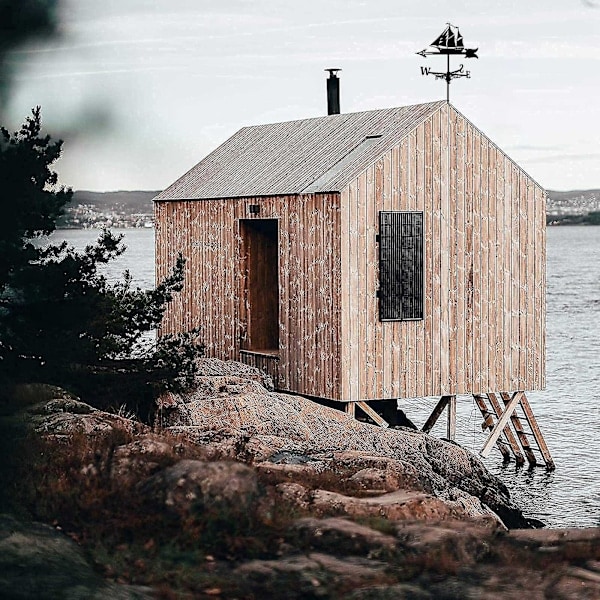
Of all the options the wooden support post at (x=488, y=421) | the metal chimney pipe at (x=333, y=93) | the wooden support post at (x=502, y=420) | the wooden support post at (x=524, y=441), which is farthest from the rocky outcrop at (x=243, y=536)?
the metal chimney pipe at (x=333, y=93)

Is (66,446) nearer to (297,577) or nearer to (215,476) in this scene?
(215,476)

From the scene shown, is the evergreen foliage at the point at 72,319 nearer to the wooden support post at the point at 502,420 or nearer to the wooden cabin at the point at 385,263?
the wooden cabin at the point at 385,263

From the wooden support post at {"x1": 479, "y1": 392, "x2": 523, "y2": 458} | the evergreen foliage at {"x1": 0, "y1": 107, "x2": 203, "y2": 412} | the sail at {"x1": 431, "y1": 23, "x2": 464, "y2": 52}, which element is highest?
the sail at {"x1": 431, "y1": 23, "x2": 464, "y2": 52}

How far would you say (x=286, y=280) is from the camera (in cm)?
1880

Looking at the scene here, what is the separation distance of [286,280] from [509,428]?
27.5 ft

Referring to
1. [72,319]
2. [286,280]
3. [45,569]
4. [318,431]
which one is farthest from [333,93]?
[45,569]

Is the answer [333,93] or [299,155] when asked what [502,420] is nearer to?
[299,155]

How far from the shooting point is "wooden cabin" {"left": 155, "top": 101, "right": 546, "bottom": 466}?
17.8m

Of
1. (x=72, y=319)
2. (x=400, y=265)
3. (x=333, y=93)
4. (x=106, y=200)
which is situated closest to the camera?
(x=106, y=200)

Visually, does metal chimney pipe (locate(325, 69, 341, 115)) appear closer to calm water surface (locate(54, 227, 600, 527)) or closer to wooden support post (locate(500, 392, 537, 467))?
calm water surface (locate(54, 227, 600, 527))

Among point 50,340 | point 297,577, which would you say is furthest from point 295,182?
point 297,577

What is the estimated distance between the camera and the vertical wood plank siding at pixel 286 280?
1778 cm

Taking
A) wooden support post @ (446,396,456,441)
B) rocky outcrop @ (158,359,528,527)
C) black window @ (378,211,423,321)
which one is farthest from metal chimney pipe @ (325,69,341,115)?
rocky outcrop @ (158,359,528,527)

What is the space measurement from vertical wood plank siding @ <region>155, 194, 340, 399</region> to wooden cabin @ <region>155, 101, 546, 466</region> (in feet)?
0.10
